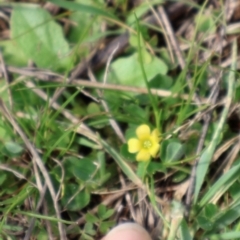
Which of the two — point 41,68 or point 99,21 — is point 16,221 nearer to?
point 41,68

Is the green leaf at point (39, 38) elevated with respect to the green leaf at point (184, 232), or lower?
elevated

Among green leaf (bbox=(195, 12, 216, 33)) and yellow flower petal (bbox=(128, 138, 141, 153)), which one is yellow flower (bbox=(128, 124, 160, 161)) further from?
green leaf (bbox=(195, 12, 216, 33))

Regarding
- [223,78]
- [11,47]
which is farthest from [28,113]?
[223,78]

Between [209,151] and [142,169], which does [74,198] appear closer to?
[142,169]

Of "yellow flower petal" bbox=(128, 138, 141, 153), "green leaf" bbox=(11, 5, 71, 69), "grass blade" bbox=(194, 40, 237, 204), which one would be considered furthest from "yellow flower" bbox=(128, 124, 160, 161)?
"green leaf" bbox=(11, 5, 71, 69)

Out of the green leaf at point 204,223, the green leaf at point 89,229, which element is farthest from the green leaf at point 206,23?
the green leaf at point 89,229

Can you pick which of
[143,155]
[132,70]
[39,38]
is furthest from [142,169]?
[39,38]

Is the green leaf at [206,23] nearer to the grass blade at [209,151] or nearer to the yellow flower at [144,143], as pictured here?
the grass blade at [209,151]
